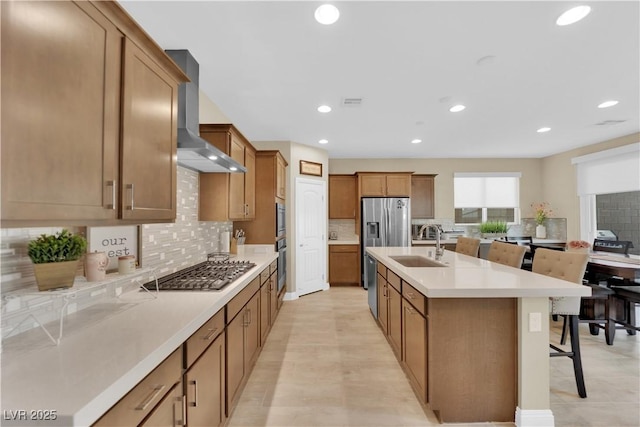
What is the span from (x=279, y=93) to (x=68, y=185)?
233cm

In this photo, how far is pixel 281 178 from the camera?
436 centimetres

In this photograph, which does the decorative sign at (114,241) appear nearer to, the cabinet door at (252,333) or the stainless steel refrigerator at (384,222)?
the cabinet door at (252,333)

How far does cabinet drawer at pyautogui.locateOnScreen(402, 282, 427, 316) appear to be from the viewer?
72.9 inches

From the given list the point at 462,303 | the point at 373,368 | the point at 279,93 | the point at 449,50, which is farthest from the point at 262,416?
the point at 449,50

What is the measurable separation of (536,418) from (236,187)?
3.12 m

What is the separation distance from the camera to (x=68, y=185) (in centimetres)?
96

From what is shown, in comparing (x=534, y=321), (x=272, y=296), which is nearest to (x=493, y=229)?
(x=534, y=321)

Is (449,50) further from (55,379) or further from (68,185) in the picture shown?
(55,379)

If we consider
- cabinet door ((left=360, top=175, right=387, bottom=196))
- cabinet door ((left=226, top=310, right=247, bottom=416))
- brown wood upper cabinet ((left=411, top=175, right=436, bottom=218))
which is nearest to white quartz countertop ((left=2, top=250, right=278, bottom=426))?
cabinet door ((left=226, top=310, right=247, bottom=416))

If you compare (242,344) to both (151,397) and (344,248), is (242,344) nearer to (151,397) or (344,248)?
(151,397)

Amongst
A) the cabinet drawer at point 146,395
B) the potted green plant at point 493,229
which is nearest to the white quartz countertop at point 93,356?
the cabinet drawer at point 146,395

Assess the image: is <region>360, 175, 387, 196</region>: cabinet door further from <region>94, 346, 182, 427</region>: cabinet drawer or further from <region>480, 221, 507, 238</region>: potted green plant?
<region>94, 346, 182, 427</region>: cabinet drawer

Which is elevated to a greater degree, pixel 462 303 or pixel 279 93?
pixel 279 93

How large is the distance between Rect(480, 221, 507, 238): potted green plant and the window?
0.33 metres
